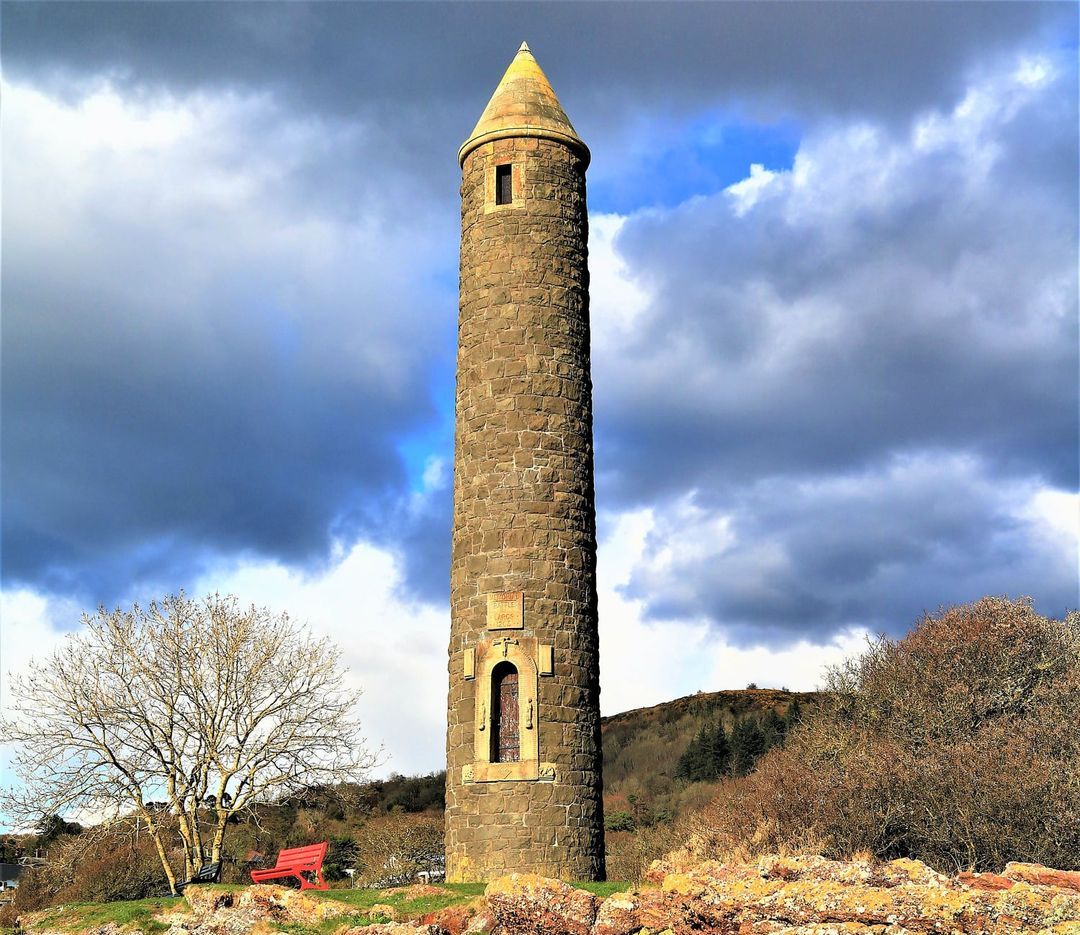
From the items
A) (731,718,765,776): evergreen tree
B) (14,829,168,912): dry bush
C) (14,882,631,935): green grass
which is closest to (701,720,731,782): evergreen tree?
(731,718,765,776): evergreen tree

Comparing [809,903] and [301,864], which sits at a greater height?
[301,864]

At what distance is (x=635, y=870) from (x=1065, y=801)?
12.9 metres

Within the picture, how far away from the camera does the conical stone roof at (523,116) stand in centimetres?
2091

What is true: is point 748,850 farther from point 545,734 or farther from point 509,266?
point 509,266

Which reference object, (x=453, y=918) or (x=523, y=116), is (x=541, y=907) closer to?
(x=453, y=918)

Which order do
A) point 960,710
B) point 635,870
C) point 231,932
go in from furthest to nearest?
point 635,870, point 960,710, point 231,932

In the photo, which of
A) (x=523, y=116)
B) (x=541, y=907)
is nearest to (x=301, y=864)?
(x=541, y=907)

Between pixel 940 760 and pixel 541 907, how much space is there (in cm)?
1298

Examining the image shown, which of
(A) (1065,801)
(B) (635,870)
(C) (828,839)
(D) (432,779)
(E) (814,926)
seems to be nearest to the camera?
(E) (814,926)

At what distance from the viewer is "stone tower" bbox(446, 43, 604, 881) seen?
58.4 ft

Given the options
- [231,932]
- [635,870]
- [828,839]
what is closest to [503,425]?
[231,932]

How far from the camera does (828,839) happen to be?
2459cm

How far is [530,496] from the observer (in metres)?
18.8

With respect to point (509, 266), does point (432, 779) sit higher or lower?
lower
